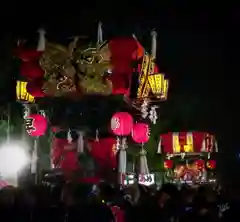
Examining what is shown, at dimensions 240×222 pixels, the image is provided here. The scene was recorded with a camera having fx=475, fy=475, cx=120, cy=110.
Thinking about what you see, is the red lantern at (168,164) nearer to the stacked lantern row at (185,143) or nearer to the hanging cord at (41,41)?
the stacked lantern row at (185,143)

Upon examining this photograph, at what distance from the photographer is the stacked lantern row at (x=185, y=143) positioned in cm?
2039

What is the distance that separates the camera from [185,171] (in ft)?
71.3

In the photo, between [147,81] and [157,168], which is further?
[157,168]

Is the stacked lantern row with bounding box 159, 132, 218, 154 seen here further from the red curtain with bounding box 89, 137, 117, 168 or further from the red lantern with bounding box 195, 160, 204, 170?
the red curtain with bounding box 89, 137, 117, 168

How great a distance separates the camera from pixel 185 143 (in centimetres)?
2073

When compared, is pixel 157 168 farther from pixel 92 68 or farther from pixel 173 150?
pixel 92 68

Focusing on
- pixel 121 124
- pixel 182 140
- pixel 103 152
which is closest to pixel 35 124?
pixel 121 124

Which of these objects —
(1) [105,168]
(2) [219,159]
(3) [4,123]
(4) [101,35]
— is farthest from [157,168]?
(4) [101,35]

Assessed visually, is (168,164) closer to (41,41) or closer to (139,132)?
(139,132)

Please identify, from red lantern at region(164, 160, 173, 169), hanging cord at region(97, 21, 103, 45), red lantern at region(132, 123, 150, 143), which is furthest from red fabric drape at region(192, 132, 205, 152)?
hanging cord at region(97, 21, 103, 45)

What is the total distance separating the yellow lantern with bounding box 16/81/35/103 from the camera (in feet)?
38.8

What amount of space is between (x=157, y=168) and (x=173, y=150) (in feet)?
5.79

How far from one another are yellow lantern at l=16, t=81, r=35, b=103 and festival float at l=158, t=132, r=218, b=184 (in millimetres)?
9950

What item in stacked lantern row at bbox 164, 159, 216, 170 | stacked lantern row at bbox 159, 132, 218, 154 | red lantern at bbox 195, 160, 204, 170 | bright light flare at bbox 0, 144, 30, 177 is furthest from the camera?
red lantern at bbox 195, 160, 204, 170
